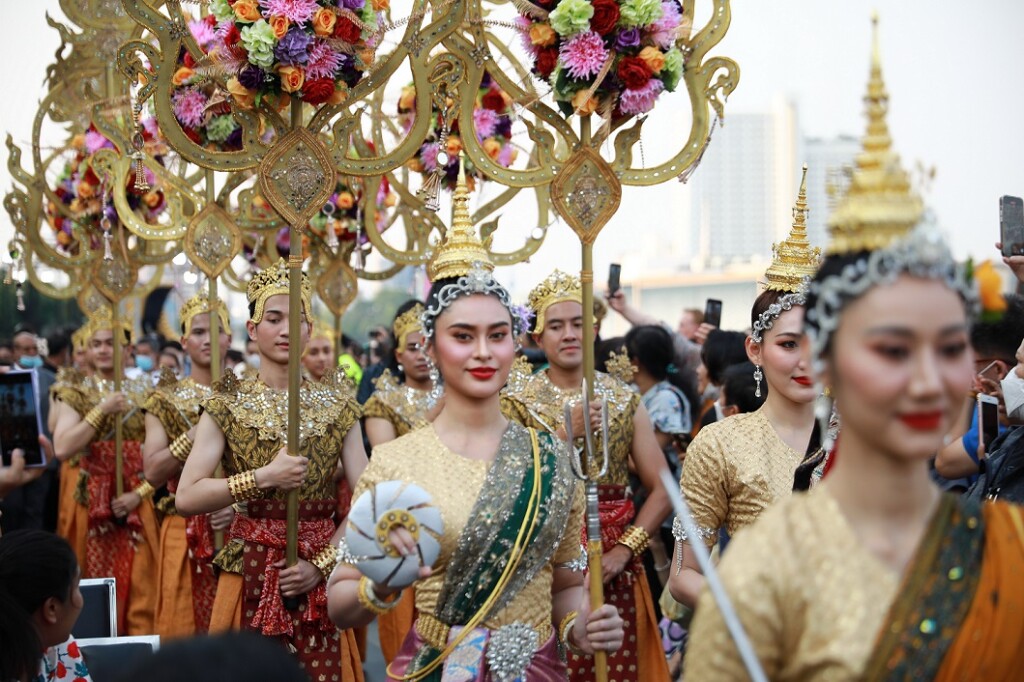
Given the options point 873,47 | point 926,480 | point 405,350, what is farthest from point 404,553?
point 405,350

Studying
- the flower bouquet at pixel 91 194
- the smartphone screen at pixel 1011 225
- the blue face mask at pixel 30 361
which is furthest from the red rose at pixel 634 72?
Result: the blue face mask at pixel 30 361

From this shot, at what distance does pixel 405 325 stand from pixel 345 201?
4.51 ft

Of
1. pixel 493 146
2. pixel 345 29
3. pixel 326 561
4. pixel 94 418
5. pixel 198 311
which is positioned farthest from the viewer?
pixel 94 418

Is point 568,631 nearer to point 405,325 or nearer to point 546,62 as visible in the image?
point 546,62

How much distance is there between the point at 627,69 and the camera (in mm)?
4609

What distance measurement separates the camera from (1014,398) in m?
4.05

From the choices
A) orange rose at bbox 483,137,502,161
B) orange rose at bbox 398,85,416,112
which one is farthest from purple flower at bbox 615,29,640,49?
orange rose at bbox 398,85,416,112

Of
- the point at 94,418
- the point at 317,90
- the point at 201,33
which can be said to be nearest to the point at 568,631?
the point at 317,90

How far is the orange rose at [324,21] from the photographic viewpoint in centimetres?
477

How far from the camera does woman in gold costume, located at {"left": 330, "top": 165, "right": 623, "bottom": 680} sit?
3623 mm

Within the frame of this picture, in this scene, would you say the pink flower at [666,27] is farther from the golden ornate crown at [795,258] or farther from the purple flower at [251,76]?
the purple flower at [251,76]

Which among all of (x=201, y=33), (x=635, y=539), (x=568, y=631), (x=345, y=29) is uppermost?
(x=201, y=33)

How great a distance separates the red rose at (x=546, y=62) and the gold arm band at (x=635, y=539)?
215cm

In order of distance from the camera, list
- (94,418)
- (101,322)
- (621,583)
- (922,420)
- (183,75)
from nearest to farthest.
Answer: (922,420)
(621,583)
(183,75)
(94,418)
(101,322)
